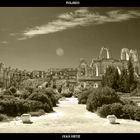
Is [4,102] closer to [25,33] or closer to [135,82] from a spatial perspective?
[25,33]

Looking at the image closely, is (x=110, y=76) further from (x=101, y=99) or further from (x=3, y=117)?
(x=3, y=117)

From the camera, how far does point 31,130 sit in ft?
41.2

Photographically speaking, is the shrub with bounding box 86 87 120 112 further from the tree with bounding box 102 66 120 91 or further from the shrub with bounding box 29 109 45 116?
the shrub with bounding box 29 109 45 116

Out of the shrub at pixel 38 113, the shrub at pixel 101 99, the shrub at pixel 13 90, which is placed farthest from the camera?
the shrub at pixel 13 90

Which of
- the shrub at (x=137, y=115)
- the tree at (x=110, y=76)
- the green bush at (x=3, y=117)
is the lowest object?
the shrub at (x=137, y=115)

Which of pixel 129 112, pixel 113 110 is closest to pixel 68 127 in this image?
pixel 113 110

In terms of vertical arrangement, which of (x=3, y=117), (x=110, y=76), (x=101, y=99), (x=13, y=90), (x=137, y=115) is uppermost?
(x=110, y=76)

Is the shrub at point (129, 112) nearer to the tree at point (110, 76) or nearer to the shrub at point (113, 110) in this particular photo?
the shrub at point (113, 110)

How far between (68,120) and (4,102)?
419 cm

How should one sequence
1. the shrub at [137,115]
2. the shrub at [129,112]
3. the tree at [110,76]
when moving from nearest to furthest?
1. the shrub at [137,115]
2. the shrub at [129,112]
3. the tree at [110,76]

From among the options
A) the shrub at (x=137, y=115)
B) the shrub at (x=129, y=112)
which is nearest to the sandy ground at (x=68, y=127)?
the shrub at (x=137, y=115)

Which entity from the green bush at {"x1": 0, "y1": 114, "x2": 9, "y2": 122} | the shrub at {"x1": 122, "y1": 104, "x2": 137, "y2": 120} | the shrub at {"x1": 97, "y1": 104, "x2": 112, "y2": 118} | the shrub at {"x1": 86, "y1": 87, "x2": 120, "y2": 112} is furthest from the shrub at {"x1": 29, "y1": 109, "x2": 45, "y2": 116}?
the shrub at {"x1": 122, "y1": 104, "x2": 137, "y2": 120}

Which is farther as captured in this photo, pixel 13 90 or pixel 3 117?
pixel 13 90
